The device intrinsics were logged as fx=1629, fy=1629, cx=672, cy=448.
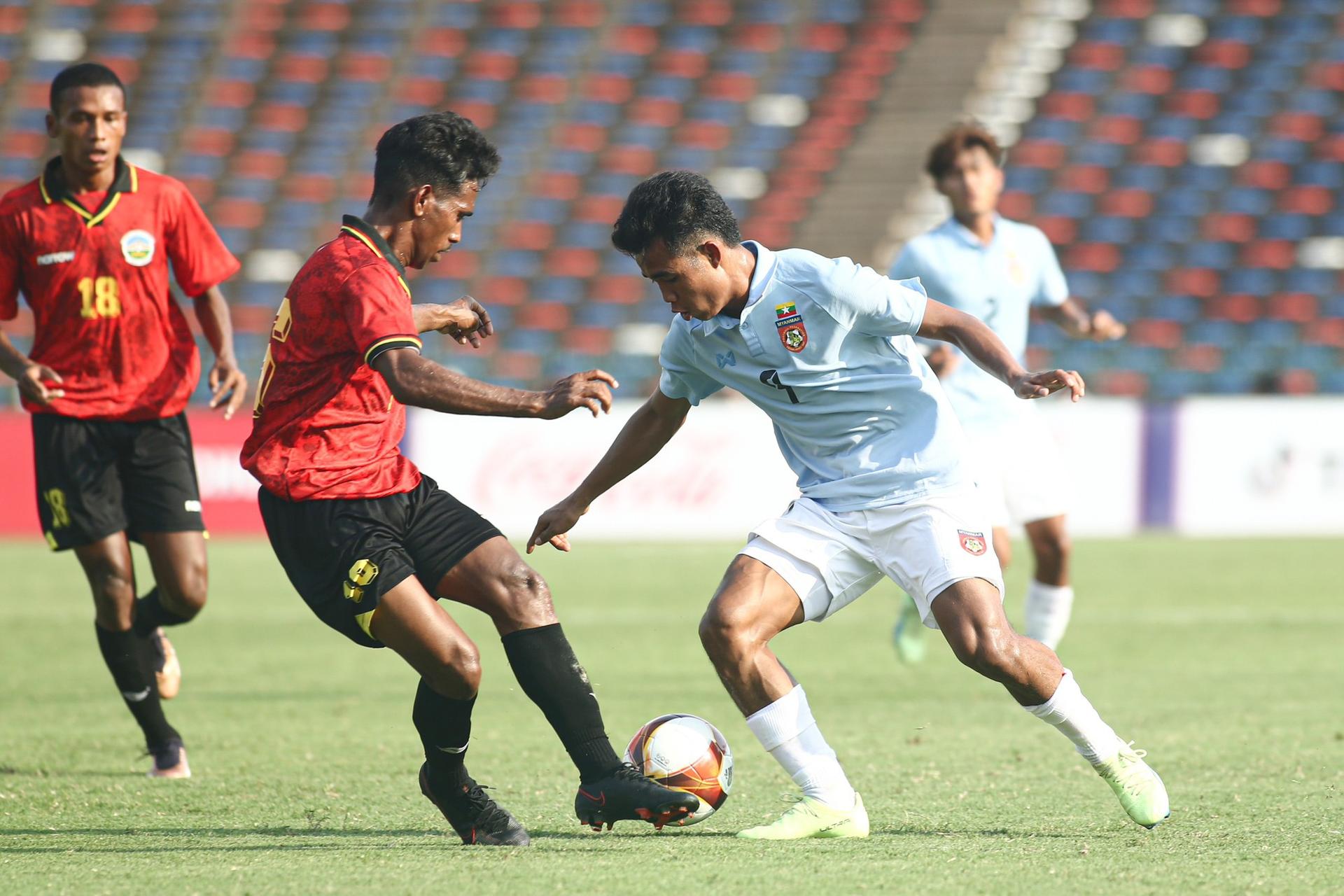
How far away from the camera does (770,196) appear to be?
855 inches

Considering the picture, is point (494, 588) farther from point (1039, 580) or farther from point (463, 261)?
point (463, 261)

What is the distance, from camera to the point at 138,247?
5.73 m

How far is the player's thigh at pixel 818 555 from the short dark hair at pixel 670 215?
841 mm

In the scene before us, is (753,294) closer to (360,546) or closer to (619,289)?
(360,546)

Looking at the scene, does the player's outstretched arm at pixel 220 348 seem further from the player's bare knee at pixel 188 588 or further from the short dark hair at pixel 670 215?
the short dark hair at pixel 670 215

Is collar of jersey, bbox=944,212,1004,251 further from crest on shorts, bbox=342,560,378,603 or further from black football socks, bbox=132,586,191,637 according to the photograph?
crest on shorts, bbox=342,560,378,603

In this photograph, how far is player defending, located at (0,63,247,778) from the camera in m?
5.62

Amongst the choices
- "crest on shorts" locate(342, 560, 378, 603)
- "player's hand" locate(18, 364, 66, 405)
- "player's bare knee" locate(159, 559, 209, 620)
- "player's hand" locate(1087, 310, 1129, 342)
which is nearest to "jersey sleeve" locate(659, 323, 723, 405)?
"crest on shorts" locate(342, 560, 378, 603)

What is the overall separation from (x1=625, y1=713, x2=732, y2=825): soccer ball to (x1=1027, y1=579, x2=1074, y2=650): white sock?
10.5 feet

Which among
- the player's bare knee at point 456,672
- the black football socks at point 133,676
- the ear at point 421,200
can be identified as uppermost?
the ear at point 421,200

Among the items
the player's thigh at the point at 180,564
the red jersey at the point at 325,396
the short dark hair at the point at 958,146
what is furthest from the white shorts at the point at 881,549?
the short dark hair at the point at 958,146

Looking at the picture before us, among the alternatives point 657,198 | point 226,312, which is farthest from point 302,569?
point 226,312

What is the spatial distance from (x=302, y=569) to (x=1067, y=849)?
212 cm

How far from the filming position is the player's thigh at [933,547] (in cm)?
442
